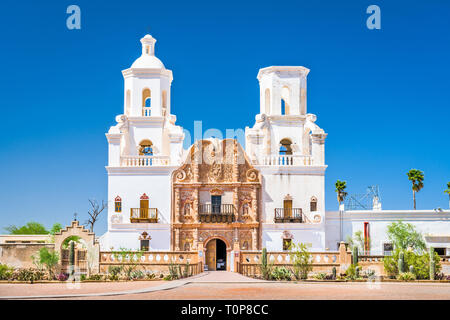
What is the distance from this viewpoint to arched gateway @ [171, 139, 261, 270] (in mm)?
42750

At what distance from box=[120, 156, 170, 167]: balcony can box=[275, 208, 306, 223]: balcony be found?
8.62 meters

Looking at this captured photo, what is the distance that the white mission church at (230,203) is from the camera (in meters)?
42.6

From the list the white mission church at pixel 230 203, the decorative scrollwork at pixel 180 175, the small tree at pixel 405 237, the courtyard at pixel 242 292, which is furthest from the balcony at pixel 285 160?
the courtyard at pixel 242 292

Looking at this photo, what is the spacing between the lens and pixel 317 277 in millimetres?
35156

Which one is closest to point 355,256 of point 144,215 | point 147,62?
point 144,215

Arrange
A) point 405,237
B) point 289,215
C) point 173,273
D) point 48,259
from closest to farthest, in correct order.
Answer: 1. point 173,273
2. point 48,259
3. point 289,215
4. point 405,237

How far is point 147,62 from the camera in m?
46.5

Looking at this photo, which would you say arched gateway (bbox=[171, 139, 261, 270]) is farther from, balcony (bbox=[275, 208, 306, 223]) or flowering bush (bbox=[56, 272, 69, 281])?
flowering bush (bbox=[56, 272, 69, 281])

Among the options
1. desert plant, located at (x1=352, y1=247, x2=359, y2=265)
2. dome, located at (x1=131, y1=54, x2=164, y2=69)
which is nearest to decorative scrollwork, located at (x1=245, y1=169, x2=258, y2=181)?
desert plant, located at (x1=352, y1=247, x2=359, y2=265)

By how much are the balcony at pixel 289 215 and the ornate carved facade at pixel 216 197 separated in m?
1.44

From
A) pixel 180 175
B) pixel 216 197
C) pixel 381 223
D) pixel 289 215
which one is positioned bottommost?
pixel 381 223

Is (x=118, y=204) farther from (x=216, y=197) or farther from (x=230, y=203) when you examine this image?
(x=230, y=203)

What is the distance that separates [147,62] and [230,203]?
493 inches
